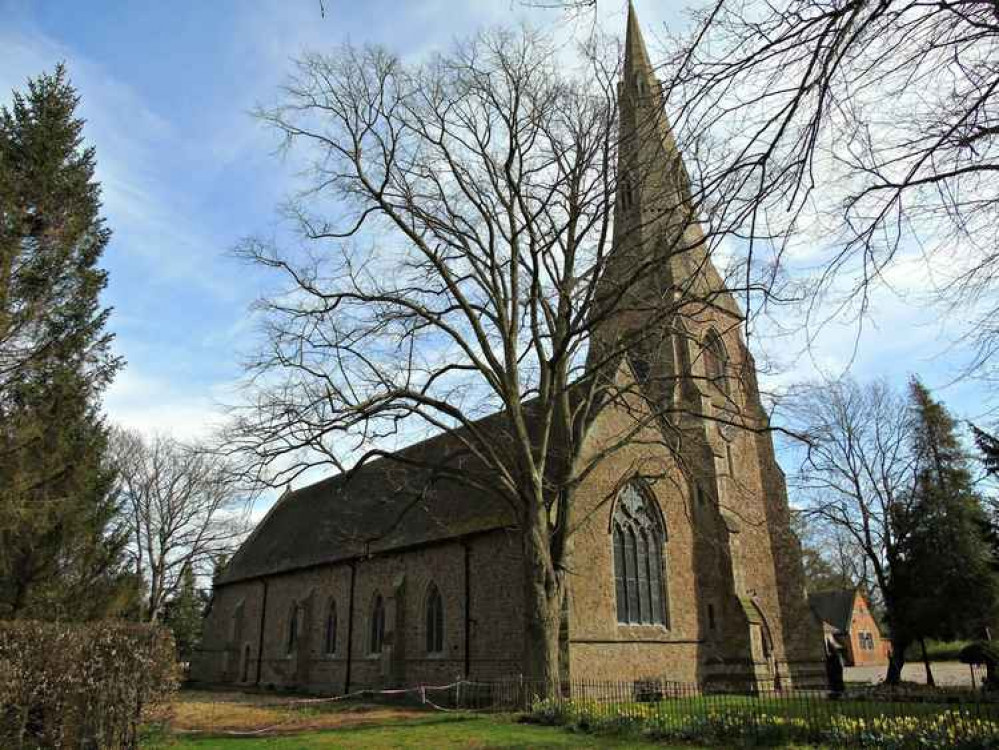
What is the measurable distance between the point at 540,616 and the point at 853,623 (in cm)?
5158

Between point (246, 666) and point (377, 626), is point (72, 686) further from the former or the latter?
point (246, 666)

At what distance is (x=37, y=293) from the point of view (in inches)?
615

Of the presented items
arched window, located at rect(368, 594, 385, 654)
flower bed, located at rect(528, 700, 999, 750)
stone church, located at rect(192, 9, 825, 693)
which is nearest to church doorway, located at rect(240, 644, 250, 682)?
stone church, located at rect(192, 9, 825, 693)

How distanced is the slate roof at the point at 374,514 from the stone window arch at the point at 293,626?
5.97ft

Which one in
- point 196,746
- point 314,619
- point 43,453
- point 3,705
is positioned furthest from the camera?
point 314,619

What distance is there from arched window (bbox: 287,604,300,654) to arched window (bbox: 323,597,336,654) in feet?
7.88

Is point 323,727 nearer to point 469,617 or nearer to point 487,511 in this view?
point 469,617

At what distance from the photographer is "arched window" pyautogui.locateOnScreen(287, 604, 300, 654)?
2967 centimetres

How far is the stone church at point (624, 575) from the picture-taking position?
63.0ft

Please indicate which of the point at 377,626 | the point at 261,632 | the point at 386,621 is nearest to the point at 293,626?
the point at 261,632

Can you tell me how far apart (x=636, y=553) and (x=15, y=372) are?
668 inches

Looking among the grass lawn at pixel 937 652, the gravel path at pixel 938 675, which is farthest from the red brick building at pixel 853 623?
the gravel path at pixel 938 675

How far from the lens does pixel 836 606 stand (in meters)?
56.9

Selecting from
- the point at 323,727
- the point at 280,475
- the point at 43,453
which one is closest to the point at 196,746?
the point at 323,727
